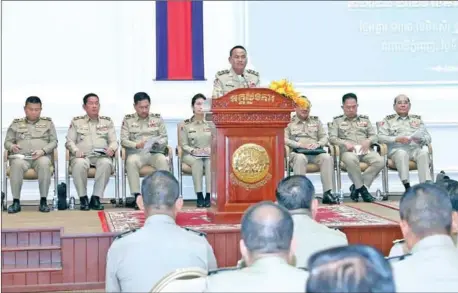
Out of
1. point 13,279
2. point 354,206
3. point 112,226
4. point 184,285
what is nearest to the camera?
point 184,285

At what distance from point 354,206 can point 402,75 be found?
2012 millimetres

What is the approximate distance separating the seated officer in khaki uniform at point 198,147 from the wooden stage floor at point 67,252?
1732mm

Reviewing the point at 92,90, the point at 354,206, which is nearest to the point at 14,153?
the point at 92,90

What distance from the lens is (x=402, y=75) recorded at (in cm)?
769

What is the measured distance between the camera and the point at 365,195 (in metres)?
6.76

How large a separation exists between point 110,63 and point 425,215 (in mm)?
5693

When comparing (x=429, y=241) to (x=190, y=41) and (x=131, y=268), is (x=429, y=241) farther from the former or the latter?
(x=190, y=41)

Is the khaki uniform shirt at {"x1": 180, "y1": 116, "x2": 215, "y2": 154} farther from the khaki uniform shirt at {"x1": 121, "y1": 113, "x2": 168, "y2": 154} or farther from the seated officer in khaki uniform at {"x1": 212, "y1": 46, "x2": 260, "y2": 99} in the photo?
the seated officer in khaki uniform at {"x1": 212, "y1": 46, "x2": 260, "y2": 99}

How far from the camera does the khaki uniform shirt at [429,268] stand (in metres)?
1.91

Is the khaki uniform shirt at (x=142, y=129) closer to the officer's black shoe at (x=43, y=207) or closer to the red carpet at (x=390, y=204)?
the officer's black shoe at (x=43, y=207)

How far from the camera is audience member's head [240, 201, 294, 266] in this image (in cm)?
186

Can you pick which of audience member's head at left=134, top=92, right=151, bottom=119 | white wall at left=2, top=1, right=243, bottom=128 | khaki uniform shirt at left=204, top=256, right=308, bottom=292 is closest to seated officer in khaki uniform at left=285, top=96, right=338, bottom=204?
white wall at left=2, top=1, right=243, bottom=128

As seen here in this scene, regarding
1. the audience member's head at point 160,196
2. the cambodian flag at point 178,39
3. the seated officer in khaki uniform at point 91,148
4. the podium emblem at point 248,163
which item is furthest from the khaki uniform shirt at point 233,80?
the audience member's head at point 160,196

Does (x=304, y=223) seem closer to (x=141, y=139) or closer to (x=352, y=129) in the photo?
(x=141, y=139)
